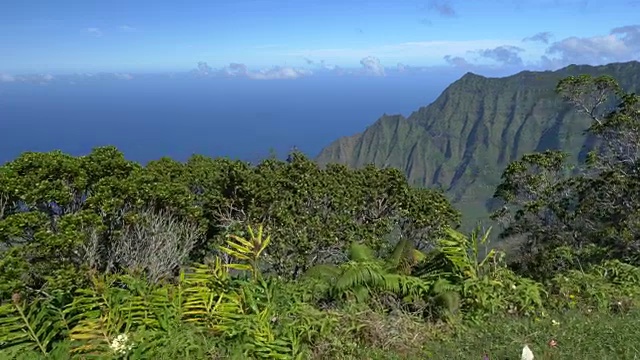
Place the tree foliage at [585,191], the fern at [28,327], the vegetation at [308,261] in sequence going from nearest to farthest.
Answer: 1. the fern at [28,327]
2. the vegetation at [308,261]
3. the tree foliage at [585,191]

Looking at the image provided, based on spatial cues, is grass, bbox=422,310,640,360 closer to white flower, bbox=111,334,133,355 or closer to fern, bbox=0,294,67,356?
white flower, bbox=111,334,133,355

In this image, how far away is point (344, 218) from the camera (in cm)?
1391

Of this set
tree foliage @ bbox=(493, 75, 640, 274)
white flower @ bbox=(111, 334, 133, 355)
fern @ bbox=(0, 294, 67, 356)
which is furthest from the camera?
tree foliage @ bbox=(493, 75, 640, 274)

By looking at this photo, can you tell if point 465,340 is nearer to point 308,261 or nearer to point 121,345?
point 121,345

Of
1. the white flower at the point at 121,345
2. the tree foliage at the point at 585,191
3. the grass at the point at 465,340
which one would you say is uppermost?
the white flower at the point at 121,345

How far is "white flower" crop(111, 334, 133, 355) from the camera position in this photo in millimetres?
3582

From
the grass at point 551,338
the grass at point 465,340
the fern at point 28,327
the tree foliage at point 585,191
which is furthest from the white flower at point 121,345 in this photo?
the tree foliage at point 585,191

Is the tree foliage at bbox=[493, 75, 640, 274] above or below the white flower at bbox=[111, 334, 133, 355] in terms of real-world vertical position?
below

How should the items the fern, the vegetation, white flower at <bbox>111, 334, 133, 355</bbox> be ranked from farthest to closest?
the vegetation < the fern < white flower at <bbox>111, 334, 133, 355</bbox>

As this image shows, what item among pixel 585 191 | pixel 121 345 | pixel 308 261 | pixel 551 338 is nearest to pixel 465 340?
pixel 551 338

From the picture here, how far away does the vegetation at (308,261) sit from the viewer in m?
3.90

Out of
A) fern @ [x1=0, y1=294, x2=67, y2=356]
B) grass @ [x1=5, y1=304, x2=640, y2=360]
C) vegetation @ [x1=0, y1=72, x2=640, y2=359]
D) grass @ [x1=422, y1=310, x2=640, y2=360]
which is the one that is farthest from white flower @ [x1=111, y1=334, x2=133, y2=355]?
grass @ [x1=422, y1=310, x2=640, y2=360]

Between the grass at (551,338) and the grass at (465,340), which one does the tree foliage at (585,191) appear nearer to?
the grass at (551,338)

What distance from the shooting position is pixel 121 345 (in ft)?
11.9
